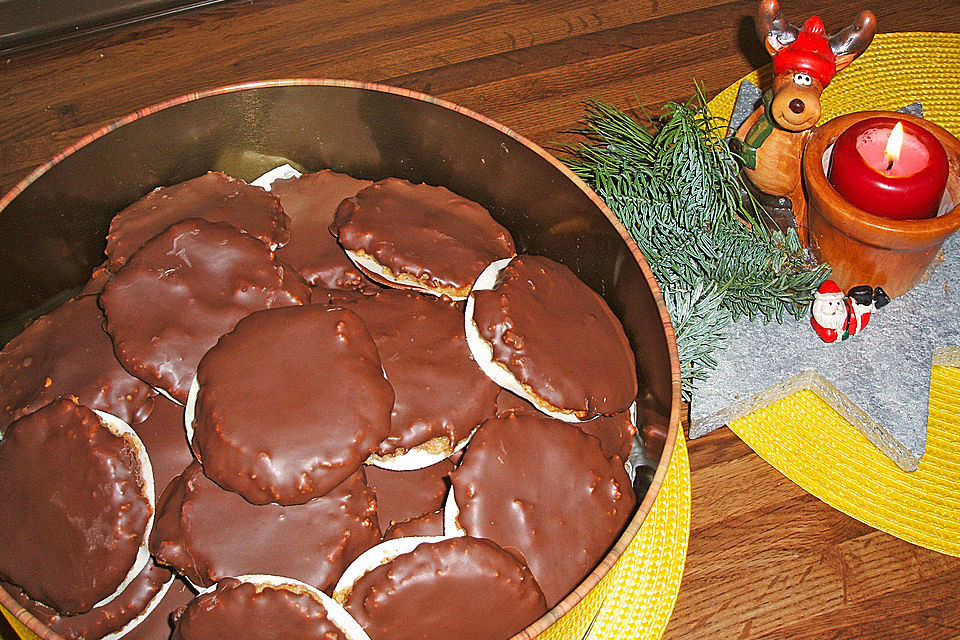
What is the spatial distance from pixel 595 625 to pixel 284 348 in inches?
19.3

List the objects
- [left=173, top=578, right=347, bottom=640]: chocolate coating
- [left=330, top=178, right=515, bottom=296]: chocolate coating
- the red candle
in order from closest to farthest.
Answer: [left=173, top=578, right=347, bottom=640]: chocolate coating
[left=330, top=178, right=515, bottom=296]: chocolate coating
the red candle

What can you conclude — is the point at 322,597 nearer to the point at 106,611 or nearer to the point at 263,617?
the point at 263,617

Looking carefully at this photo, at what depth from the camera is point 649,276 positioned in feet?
2.60

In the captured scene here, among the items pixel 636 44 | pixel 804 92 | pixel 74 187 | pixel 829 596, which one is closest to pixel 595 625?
pixel 829 596

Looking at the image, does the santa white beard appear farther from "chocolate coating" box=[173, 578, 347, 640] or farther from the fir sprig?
"chocolate coating" box=[173, 578, 347, 640]

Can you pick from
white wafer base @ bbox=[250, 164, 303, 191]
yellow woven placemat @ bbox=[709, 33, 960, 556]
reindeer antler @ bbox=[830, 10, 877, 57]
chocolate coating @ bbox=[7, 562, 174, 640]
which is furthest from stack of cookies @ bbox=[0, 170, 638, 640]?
reindeer antler @ bbox=[830, 10, 877, 57]

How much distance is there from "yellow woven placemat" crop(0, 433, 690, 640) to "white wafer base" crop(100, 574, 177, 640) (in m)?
0.45

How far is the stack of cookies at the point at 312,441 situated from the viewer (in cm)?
69

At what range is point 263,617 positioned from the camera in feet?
2.11

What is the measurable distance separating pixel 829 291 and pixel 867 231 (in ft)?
0.37

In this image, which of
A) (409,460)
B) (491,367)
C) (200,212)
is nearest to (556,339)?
(491,367)

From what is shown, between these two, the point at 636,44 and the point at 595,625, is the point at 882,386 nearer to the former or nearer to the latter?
the point at 595,625

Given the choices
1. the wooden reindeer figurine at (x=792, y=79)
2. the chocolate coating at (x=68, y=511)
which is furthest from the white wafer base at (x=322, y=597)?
the wooden reindeer figurine at (x=792, y=79)

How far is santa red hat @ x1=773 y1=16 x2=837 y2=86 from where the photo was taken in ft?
3.08
